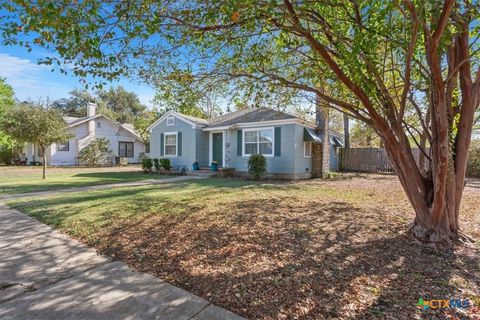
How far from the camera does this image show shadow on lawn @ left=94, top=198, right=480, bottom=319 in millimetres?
2453

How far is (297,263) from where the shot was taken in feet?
10.7

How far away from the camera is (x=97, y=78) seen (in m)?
3.98

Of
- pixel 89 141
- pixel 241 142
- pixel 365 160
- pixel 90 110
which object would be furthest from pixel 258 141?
pixel 90 110

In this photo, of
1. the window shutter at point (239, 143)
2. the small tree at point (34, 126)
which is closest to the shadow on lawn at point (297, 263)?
the window shutter at point (239, 143)

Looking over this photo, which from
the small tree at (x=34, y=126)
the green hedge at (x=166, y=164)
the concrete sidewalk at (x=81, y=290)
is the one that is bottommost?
the concrete sidewalk at (x=81, y=290)

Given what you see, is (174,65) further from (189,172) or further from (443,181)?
(189,172)

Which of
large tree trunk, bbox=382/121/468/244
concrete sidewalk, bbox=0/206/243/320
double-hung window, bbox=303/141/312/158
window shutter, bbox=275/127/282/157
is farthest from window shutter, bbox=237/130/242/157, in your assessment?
concrete sidewalk, bbox=0/206/243/320

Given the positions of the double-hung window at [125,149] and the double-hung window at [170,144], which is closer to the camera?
the double-hung window at [170,144]

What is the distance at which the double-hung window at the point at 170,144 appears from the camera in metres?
16.4

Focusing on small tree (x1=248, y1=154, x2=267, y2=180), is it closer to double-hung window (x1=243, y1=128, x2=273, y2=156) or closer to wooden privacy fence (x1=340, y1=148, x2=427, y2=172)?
double-hung window (x1=243, y1=128, x2=273, y2=156)

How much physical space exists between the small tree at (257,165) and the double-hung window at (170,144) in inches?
230

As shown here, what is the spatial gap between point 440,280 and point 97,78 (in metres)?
5.07

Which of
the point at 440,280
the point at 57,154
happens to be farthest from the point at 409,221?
the point at 57,154

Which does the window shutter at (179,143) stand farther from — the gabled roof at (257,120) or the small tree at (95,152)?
the small tree at (95,152)
